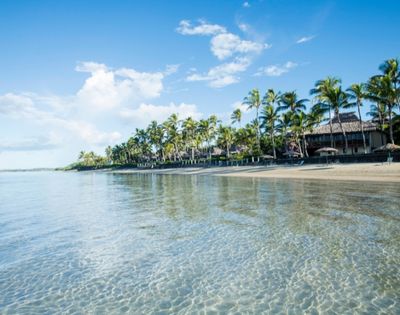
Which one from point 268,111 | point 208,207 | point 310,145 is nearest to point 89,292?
point 208,207

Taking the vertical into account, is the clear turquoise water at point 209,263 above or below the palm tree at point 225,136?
below

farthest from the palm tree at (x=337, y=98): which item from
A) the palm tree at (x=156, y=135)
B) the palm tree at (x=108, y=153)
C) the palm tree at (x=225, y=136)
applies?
the palm tree at (x=108, y=153)

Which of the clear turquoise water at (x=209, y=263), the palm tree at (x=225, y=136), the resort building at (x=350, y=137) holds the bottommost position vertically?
the clear turquoise water at (x=209, y=263)

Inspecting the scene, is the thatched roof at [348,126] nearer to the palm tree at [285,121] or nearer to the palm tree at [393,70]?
the palm tree at [285,121]

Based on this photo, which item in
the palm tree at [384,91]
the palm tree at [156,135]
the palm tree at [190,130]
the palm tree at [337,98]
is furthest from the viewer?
the palm tree at [156,135]

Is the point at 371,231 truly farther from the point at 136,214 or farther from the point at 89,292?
the point at 136,214

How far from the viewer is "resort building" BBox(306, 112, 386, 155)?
164 feet

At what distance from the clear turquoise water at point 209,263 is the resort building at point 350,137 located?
40.5 metres

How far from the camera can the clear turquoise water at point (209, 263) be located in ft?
18.2

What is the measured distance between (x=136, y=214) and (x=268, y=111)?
42794mm

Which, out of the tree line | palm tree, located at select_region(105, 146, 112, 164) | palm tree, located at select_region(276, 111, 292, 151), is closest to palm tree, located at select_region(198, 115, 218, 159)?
the tree line

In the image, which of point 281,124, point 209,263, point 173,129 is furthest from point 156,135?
point 209,263

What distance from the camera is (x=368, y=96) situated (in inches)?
1505

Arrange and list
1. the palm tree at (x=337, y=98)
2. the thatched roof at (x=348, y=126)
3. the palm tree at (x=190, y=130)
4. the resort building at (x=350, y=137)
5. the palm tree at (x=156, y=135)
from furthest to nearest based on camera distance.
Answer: the palm tree at (x=156, y=135) → the palm tree at (x=190, y=130) → the thatched roof at (x=348, y=126) → the resort building at (x=350, y=137) → the palm tree at (x=337, y=98)
